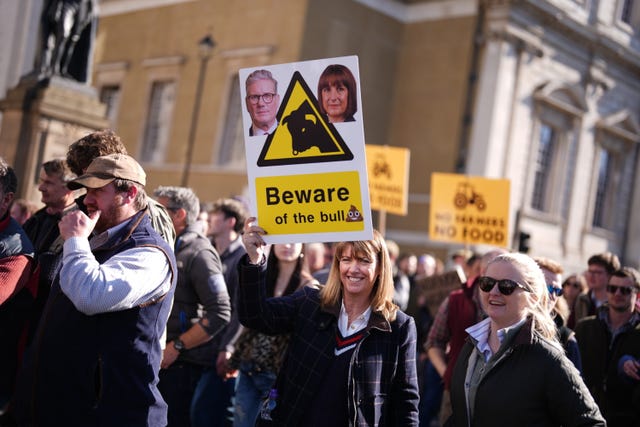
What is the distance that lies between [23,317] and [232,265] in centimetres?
318

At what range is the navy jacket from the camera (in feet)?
14.2

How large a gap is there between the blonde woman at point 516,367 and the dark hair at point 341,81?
41.6 inches

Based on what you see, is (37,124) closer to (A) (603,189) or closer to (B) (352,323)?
(B) (352,323)

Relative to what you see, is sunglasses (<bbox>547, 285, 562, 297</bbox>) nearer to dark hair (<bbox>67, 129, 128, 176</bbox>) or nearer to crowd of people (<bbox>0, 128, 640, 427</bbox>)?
crowd of people (<bbox>0, 128, 640, 427</bbox>)

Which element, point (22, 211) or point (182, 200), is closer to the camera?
point (182, 200)

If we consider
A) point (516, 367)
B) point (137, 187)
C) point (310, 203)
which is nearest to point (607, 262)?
point (516, 367)

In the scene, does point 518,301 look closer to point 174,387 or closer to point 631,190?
point 174,387

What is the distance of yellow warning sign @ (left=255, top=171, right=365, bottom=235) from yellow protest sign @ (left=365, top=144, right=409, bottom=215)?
9633 millimetres

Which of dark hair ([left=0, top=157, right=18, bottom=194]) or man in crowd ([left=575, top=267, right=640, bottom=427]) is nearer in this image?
dark hair ([left=0, top=157, right=18, bottom=194])

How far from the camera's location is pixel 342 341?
14.7 ft

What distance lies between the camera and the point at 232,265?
7480mm

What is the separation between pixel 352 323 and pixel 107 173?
1451mm

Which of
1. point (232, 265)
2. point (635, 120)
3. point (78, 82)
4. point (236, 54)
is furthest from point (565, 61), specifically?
point (232, 265)

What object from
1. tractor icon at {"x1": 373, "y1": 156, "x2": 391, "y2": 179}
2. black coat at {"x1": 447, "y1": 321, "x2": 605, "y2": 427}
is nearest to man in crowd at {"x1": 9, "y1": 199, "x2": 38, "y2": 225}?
black coat at {"x1": 447, "y1": 321, "x2": 605, "y2": 427}
